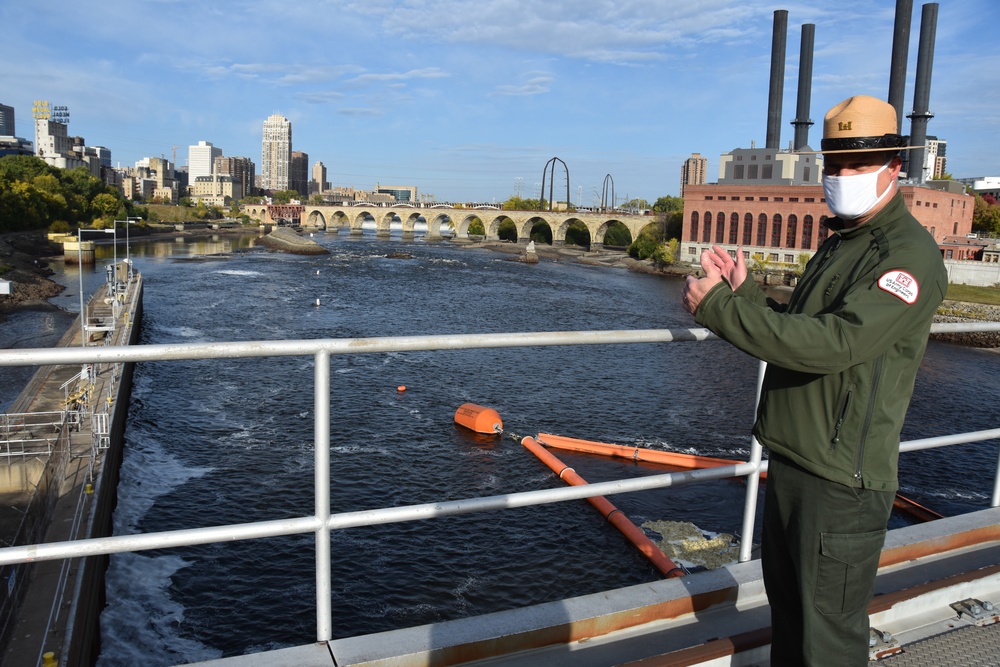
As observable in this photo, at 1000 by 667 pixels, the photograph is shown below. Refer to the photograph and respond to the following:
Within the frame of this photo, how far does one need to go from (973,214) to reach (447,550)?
93.3m

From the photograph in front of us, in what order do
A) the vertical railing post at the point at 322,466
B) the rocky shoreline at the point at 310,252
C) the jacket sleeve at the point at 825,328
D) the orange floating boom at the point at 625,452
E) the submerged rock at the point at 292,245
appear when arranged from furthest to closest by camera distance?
the submerged rock at the point at 292,245, the rocky shoreline at the point at 310,252, the orange floating boom at the point at 625,452, the vertical railing post at the point at 322,466, the jacket sleeve at the point at 825,328

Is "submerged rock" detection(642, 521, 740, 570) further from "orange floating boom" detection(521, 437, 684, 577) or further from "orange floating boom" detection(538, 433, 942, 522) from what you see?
"orange floating boom" detection(538, 433, 942, 522)

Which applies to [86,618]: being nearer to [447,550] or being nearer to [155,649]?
[155,649]

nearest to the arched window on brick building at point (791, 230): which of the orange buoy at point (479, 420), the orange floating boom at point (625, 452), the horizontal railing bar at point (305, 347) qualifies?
the orange floating boom at point (625, 452)

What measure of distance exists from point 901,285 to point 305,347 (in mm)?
1577

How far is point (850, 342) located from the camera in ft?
5.86

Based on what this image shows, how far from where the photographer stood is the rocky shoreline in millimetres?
44616

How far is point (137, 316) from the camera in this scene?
38062 mm

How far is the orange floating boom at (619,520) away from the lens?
47.1ft

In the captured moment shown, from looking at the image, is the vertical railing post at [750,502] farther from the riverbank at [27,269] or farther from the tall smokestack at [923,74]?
the tall smokestack at [923,74]

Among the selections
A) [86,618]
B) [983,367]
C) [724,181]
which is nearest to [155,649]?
[86,618]

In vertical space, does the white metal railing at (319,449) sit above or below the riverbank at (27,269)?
above

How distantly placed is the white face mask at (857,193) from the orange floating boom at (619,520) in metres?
11.4

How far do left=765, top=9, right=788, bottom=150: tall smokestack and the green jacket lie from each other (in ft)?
276
